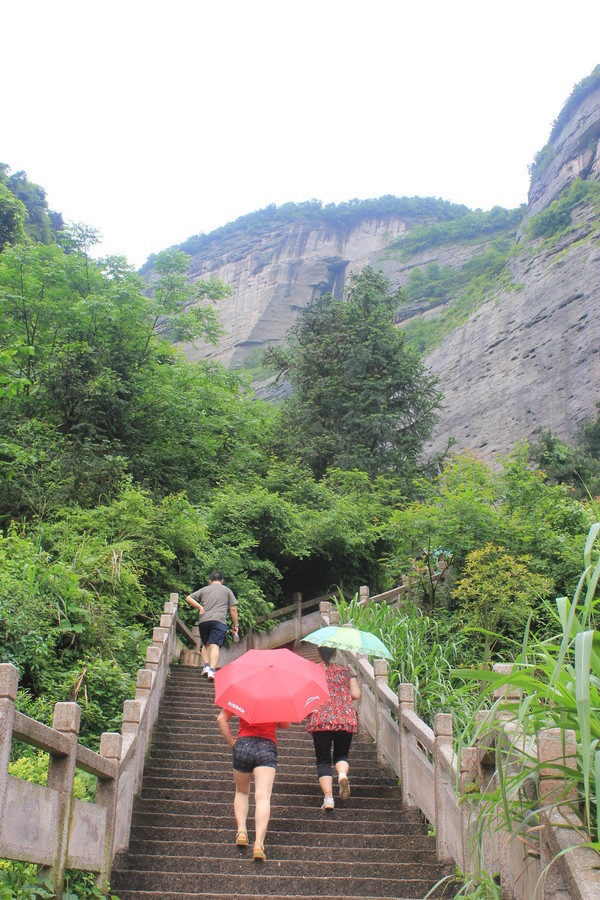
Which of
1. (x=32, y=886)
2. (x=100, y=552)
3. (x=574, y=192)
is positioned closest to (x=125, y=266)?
(x=100, y=552)

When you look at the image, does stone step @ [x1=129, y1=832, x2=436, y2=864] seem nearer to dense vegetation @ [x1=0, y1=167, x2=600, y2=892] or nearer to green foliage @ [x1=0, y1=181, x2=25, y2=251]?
dense vegetation @ [x1=0, y1=167, x2=600, y2=892]

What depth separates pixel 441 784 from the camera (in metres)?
5.95

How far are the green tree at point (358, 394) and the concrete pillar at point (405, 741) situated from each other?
50.7 ft

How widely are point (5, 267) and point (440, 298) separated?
47.7 meters

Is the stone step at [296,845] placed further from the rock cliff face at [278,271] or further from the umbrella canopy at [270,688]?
the rock cliff face at [278,271]

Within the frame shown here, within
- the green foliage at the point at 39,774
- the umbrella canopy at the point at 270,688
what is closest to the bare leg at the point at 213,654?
the green foliage at the point at 39,774

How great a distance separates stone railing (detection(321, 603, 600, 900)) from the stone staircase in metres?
0.27

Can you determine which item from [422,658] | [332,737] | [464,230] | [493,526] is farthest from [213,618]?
[464,230]

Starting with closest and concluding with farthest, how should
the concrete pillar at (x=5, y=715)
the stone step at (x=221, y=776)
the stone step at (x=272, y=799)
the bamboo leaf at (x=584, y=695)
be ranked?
1. the bamboo leaf at (x=584, y=695)
2. the concrete pillar at (x=5, y=715)
3. the stone step at (x=272, y=799)
4. the stone step at (x=221, y=776)

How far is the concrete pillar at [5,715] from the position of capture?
3.79 meters

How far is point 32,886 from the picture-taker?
4328 mm

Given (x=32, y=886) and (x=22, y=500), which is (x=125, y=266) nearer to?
(x=22, y=500)

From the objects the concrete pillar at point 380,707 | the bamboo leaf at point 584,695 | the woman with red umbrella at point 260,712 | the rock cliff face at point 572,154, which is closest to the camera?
the bamboo leaf at point 584,695

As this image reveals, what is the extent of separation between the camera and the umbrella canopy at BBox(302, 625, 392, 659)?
725 cm
